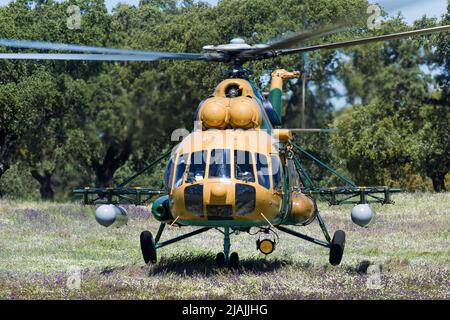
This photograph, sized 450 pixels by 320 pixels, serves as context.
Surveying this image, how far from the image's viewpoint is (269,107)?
1834 cm

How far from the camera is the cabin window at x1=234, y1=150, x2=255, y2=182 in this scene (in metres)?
16.0

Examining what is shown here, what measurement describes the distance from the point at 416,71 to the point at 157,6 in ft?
76.2

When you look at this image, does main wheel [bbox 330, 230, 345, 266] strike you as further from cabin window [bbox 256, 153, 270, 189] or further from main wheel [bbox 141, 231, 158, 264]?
main wheel [bbox 141, 231, 158, 264]

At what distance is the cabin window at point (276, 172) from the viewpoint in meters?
16.5

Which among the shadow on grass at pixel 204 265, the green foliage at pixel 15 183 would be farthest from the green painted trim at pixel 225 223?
the green foliage at pixel 15 183

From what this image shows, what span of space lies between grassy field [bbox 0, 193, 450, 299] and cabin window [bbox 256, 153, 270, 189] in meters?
1.79

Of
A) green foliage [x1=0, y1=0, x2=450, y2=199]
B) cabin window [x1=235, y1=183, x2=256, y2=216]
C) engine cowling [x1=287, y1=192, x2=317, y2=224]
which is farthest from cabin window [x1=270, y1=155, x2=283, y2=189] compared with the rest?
green foliage [x1=0, y1=0, x2=450, y2=199]

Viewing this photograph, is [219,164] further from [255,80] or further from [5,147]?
[5,147]

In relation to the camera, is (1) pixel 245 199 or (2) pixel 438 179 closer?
(1) pixel 245 199

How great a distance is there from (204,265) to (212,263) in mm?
423

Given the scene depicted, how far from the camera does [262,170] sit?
16203 mm

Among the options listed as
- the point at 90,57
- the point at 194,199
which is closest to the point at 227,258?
the point at 194,199
